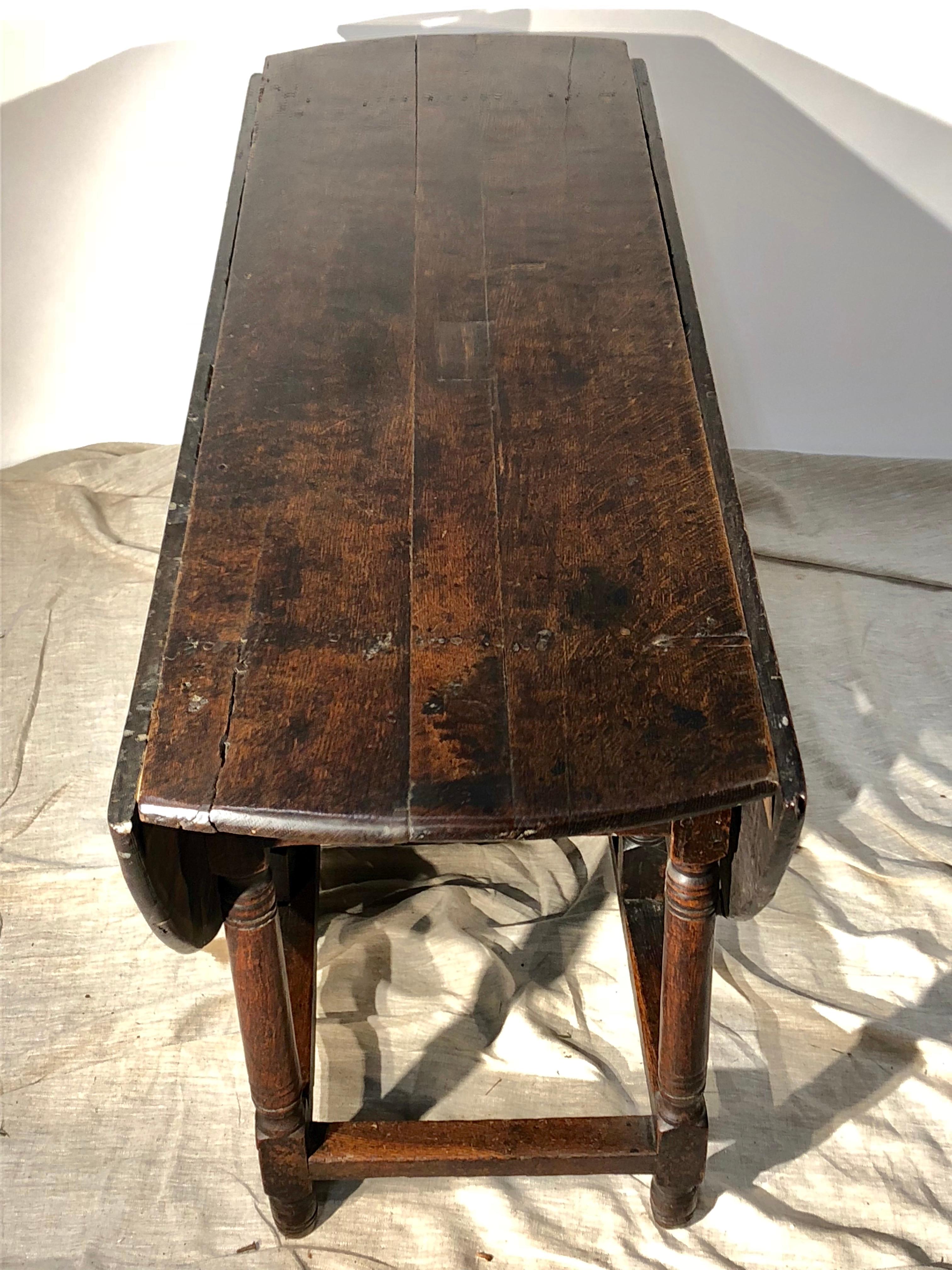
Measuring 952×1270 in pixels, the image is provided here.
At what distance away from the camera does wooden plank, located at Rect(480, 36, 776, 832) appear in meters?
1.07

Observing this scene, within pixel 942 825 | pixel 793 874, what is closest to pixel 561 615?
pixel 793 874

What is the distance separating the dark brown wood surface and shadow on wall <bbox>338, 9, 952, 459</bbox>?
2.18 feet

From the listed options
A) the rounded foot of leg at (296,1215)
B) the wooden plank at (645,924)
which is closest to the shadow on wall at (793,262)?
the wooden plank at (645,924)

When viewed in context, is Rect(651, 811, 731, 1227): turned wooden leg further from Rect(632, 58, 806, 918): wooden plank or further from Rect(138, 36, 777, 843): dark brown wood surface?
Rect(138, 36, 777, 843): dark brown wood surface

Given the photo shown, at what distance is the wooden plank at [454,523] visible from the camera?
1055 mm

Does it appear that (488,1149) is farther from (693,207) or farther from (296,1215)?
(693,207)

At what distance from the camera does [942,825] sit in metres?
2.06

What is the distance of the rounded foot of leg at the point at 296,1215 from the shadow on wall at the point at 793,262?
2.01m

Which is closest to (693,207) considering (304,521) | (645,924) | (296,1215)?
(645,924)

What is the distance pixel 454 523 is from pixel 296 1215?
88cm

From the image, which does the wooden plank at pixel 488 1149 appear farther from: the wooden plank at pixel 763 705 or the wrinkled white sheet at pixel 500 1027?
the wooden plank at pixel 763 705

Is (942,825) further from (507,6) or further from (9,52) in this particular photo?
Result: (9,52)

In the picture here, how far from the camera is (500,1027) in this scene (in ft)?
5.90

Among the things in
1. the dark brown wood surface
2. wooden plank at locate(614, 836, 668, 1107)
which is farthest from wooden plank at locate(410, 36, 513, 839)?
wooden plank at locate(614, 836, 668, 1107)
